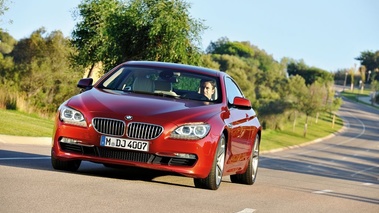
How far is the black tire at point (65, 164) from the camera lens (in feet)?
38.1

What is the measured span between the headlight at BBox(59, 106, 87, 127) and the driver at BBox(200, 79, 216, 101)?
2.07m

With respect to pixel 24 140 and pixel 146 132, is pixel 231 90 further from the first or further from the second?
pixel 24 140

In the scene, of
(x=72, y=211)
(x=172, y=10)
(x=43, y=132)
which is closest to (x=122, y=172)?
(x=72, y=211)

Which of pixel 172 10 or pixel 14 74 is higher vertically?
pixel 172 10

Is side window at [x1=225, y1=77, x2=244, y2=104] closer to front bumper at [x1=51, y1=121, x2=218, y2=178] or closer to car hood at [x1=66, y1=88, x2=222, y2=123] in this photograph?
car hood at [x1=66, y1=88, x2=222, y2=123]

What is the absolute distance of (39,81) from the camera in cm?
5806

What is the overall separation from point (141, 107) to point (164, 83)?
4.20 ft

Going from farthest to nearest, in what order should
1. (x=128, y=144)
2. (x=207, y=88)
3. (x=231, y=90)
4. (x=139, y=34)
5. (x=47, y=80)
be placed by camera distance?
1. (x=47, y=80)
2. (x=139, y=34)
3. (x=231, y=90)
4. (x=207, y=88)
5. (x=128, y=144)

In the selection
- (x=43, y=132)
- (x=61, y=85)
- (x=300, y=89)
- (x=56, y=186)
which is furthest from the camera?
(x=300, y=89)

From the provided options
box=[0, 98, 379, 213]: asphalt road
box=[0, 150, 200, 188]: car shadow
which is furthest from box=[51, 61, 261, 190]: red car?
box=[0, 150, 200, 188]: car shadow

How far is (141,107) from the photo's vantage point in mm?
11133

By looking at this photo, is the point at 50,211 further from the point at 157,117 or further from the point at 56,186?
the point at 157,117

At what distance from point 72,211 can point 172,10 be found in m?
35.6

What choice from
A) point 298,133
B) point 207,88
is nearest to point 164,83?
point 207,88
